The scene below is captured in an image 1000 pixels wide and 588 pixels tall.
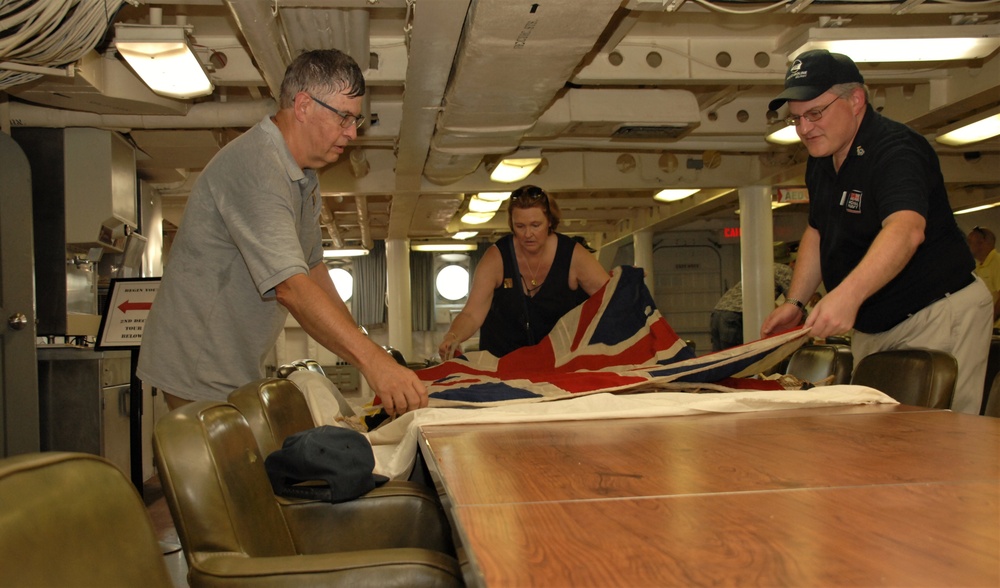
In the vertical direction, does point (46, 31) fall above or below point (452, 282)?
above

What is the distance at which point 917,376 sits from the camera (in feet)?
6.74

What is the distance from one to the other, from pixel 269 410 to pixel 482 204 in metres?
9.05

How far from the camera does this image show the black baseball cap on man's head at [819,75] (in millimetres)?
2436

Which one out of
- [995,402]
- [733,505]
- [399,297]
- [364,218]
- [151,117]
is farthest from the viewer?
[399,297]

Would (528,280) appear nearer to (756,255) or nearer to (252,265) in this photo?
(252,265)

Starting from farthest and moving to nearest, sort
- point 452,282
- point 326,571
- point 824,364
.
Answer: point 452,282 → point 824,364 → point 326,571

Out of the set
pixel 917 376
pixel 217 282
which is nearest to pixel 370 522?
pixel 217 282

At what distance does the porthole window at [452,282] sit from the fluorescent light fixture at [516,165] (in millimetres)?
9346

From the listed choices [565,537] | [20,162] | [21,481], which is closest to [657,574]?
[565,537]

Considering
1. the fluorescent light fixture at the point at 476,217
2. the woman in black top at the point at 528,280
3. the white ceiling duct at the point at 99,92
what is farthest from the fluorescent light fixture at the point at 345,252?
the woman in black top at the point at 528,280

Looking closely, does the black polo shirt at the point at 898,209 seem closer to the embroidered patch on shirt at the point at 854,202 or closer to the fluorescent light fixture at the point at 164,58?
the embroidered patch on shirt at the point at 854,202

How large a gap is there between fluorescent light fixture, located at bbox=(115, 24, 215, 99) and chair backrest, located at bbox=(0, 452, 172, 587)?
13.0 ft

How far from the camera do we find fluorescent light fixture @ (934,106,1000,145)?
21.4ft

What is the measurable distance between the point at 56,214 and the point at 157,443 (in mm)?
5224
